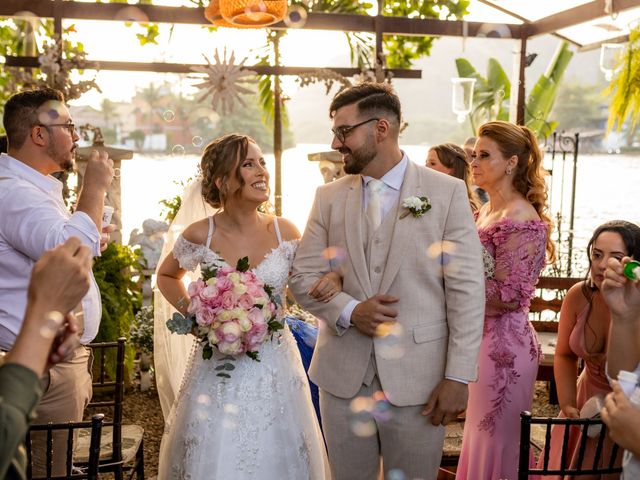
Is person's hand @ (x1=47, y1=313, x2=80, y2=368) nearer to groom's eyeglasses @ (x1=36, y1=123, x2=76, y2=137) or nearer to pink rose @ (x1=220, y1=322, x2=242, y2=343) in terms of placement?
pink rose @ (x1=220, y1=322, x2=242, y2=343)

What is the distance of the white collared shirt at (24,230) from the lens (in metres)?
2.57

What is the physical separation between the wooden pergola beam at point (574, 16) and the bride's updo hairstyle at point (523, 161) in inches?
98.3

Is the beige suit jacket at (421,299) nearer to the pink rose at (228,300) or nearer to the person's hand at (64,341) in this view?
the pink rose at (228,300)

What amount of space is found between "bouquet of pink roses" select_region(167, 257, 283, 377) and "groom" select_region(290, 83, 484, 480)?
0.29 m

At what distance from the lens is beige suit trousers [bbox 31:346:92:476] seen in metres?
2.81

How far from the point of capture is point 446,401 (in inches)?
102

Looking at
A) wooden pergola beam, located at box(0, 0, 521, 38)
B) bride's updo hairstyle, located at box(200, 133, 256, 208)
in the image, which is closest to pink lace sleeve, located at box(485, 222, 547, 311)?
bride's updo hairstyle, located at box(200, 133, 256, 208)

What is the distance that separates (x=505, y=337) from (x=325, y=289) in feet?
4.02

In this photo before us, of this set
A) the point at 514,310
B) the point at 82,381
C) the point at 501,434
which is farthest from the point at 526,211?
the point at 82,381

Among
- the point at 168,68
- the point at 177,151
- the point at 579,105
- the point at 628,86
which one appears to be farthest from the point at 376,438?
the point at 579,105

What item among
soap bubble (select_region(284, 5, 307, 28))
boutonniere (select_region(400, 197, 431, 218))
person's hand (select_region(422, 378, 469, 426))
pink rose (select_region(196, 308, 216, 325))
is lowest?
person's hand (select_region(422, 378, 469, 426))

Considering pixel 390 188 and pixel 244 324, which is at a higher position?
pixel 390 188

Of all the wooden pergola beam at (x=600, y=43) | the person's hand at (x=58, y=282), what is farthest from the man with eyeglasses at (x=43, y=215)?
the wooden pergola beam at (x=600, y=43)

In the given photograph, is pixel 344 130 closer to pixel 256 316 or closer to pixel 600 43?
pixel 256 316
